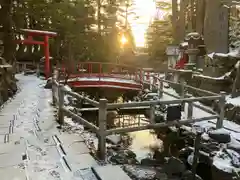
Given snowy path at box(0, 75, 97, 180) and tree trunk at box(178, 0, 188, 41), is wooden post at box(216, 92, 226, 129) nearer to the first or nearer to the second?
snowy path at box(0, 75, 97, 180)

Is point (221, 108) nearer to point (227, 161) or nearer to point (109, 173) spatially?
point (227, 161)

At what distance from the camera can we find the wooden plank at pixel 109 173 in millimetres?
4098

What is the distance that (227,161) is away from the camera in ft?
19.6

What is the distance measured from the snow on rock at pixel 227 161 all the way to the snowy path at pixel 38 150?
2929 mm

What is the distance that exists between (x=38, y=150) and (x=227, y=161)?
13.7ft

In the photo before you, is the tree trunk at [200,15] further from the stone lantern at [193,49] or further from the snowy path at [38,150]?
the snowy path at [38,150]

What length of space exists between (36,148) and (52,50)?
24953 mm

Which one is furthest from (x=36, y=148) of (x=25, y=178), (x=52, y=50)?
(x=52, y=50)

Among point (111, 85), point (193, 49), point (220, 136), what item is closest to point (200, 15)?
point (193, 49)

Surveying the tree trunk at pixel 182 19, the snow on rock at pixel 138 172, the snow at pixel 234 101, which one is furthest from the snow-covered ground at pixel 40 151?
the tree trunk at pixel 182 19

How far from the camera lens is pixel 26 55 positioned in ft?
93.5

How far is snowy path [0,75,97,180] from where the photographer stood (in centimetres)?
427

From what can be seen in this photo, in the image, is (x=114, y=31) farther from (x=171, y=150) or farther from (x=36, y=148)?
(x=36, y=148)

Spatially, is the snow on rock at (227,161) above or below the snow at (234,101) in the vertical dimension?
below
